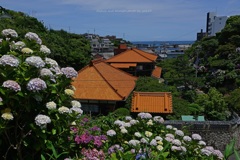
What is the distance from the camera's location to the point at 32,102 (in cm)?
235

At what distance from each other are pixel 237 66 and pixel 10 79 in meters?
30.7

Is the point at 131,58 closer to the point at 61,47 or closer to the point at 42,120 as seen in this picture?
the point at 61,47

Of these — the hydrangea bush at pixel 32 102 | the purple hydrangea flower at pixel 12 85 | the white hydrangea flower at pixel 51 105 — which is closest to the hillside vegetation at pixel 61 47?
the hydrangea bush at pixel 32 102

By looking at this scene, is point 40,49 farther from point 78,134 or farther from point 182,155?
point 182,155

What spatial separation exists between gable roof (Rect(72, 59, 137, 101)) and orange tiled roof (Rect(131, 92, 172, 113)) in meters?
0.81

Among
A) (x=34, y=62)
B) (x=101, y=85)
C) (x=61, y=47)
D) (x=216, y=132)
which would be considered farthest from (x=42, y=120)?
(x=61, y=47)

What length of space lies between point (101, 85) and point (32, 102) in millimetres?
14294

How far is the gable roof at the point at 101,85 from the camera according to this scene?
628 inches

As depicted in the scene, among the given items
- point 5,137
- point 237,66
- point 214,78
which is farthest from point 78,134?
point 237,66

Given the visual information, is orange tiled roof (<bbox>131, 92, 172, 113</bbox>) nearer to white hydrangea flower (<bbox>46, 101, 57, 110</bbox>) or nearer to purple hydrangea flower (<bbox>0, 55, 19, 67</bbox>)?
white hydrangea flower (<bbox>46, 101, 57, 110</bbox>)

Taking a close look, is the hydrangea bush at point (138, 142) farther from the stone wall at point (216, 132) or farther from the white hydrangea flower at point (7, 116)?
the stone wall at point (216, 132)

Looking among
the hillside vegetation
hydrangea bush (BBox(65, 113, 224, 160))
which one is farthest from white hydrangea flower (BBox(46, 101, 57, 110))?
the hillside vegetation

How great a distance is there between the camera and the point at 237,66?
3003cm

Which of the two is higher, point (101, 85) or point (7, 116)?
point (7, 116)
